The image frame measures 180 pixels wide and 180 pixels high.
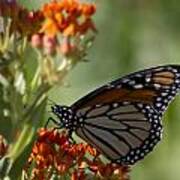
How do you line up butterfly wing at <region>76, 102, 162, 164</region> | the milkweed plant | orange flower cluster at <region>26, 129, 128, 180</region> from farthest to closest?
butterfly wing at <region>76, 102, 162, 164</region> < orange flower cluster at <region>26, 129, 128, 180</region> < the milkweed plant

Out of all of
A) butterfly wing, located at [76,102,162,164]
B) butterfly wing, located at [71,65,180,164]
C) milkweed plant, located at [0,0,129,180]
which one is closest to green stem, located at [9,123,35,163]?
milkweed plant, located at [0,0,129,180]

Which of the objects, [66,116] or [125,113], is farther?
[125,113]

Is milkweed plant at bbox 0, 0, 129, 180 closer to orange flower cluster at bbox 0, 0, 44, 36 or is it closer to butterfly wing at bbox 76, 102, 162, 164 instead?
orange flower cluster at bbox 0, 0, 44, 36

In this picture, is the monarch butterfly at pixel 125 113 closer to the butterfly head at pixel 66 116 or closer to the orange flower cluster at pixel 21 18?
the butterfly head at pixel 66 116

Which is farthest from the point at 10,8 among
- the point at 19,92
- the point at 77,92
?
the point at 77,92

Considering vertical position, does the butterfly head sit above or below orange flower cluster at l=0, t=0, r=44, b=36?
below

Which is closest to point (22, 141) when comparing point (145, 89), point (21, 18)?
point (21, 18)

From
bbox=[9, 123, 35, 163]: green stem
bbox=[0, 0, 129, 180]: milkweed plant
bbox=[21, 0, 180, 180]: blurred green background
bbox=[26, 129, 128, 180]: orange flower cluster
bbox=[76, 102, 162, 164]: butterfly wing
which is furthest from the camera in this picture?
bbox=[21, 0, 180, 180]: blurred green background

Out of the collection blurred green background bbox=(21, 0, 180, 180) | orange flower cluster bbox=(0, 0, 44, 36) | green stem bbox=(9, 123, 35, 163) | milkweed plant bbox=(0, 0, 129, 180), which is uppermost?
blurred green background bbox=(21, 0, 180, 180)

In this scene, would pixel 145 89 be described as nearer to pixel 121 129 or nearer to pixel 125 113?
pixel 125 113
